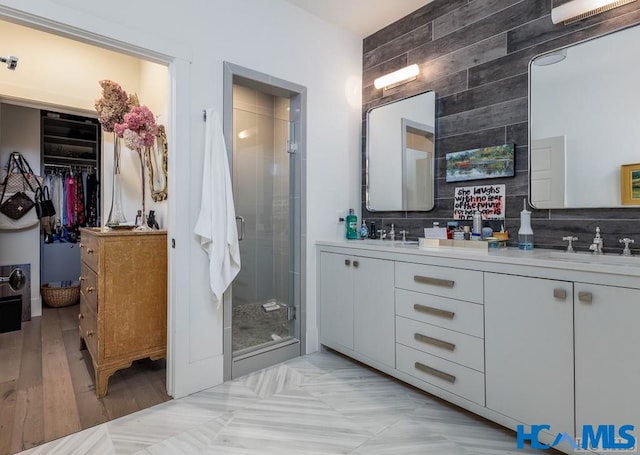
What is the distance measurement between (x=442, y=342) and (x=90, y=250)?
2393mm

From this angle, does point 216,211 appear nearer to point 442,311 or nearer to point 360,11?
point 442,311

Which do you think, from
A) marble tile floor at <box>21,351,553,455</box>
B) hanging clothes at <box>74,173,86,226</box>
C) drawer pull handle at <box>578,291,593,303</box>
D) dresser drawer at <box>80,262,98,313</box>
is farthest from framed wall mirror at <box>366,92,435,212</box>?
hanging clothes at <box>74,173,86,226</box>

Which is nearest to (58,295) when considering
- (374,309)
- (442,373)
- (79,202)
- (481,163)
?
(79,202)

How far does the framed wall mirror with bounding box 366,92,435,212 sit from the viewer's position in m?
2.60


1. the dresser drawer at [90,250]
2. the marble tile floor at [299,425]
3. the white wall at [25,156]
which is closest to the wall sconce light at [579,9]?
the marble tile floor at [299,425]

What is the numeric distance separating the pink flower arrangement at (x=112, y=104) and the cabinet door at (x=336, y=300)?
6.28 feet

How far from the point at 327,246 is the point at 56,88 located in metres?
2.82

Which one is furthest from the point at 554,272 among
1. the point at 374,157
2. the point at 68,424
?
the point at 68,424

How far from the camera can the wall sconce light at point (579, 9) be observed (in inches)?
68.4

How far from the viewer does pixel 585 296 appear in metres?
1.37

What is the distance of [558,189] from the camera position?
1.93m

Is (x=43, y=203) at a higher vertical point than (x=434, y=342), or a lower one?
higher

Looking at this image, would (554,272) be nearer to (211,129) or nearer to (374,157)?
(374,157)

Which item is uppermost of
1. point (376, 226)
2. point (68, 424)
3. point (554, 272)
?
point (376, 226)
